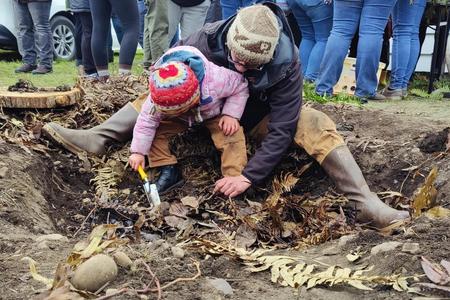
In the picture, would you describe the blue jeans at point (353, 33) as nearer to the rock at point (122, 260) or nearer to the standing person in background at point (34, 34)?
the standing person in background at point (34, 34)

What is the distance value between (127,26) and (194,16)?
3.45 feet

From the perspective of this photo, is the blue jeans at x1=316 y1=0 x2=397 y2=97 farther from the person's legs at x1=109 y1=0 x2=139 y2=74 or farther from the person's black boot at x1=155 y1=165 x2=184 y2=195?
the person's black boot at x1=155 y1=165 x2=184 y2=195

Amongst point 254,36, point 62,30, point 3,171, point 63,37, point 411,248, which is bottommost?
point 63,37

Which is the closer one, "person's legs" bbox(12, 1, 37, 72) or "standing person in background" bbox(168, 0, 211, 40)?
"standing person in background" bbox(168, 0, 211, 40)

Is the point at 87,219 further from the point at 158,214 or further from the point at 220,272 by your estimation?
the point at 220,272

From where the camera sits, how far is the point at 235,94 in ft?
10.9

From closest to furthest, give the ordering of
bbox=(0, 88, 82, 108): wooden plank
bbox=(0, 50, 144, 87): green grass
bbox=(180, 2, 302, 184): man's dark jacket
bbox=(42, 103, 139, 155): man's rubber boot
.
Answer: bbox=(180, 2, 302, 184): man's dark jacket < bbox=(42, 103, 139, 155): man's rubber boot < bbox=(0, 88, 82, 108): wooden plank < bbox=(0, 50, 144, 87): green grass

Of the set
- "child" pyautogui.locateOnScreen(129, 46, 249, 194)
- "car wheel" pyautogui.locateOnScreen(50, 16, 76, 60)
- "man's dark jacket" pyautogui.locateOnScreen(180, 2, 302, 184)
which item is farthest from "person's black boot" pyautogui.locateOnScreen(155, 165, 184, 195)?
"car wheel" pyautogui.locateOnScreen(50, 16, 76, 60)

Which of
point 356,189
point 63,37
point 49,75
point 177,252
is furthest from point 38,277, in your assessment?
point 63,37

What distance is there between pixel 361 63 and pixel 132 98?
213 centimetres

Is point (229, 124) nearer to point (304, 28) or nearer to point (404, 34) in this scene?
point (404, 34)

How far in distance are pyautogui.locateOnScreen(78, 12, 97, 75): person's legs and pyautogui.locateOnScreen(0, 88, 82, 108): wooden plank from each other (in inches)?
85.9

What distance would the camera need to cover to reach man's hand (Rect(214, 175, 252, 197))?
10.8 feet

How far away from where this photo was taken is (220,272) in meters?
2.12
